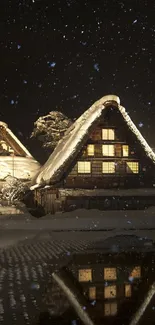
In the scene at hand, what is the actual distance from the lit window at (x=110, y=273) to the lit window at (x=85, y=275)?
34 centimetres

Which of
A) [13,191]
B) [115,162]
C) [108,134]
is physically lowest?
→ [13,191]

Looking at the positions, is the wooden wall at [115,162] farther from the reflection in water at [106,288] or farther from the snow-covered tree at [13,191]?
the reflection in water at [106,288]

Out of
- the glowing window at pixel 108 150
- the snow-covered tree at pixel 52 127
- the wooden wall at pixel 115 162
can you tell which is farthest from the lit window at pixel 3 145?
the glowing window at pixel 108 150

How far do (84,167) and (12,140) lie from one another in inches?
565

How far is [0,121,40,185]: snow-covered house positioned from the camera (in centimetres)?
3309

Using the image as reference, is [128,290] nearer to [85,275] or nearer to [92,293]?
[92,293]

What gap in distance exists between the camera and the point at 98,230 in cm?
1925

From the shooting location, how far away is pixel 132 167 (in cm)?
2684

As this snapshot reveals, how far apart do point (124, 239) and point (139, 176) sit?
11574 millimetres

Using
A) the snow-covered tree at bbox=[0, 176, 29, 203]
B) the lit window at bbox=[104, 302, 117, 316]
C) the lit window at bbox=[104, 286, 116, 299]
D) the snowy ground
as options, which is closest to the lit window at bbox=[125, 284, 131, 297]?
the lit window at bbox=[104, 286, 116, 299]

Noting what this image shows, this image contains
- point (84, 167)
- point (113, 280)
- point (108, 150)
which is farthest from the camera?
point (108, 150)

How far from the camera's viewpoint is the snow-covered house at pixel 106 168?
25594 millimetres

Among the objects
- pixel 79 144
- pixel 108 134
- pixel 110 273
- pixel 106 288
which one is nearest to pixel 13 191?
pixel 79 144

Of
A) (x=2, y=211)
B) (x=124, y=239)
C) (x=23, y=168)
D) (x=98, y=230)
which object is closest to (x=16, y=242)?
(x=124, y=239)
